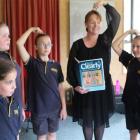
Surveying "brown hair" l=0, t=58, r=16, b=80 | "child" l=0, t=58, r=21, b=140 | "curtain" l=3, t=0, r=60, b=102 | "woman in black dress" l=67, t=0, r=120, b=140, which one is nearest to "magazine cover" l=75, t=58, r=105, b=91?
"woman in black dress" l=67, t=0, r=120, b=140

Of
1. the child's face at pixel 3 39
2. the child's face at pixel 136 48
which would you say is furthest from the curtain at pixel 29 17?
the child's face at pixel 136 48

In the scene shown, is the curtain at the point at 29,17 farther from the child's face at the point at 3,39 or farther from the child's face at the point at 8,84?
the child's face at the point at 8,84

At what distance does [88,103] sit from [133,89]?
389 millimetres

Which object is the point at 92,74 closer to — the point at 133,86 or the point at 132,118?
the point at 133,86

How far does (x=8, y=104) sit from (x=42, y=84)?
2.22 feet

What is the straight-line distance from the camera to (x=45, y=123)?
2629 millimetres

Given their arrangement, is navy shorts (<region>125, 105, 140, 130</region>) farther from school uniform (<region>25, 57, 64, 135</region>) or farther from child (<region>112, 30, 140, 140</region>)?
school uniform (<region>25, 57, 64, 135</region>)

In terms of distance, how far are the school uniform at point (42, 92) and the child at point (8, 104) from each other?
592 millimetres

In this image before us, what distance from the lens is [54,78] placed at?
261 cm

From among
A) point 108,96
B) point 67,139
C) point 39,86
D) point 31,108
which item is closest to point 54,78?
point 39,86

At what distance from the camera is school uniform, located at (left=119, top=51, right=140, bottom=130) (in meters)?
2.57

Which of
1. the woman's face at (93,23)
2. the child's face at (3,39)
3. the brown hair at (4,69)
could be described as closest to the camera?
the brown hair at (4,69)

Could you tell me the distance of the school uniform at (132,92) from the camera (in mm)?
2570

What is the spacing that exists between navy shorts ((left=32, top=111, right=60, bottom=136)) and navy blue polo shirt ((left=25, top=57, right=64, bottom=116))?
0.05m
